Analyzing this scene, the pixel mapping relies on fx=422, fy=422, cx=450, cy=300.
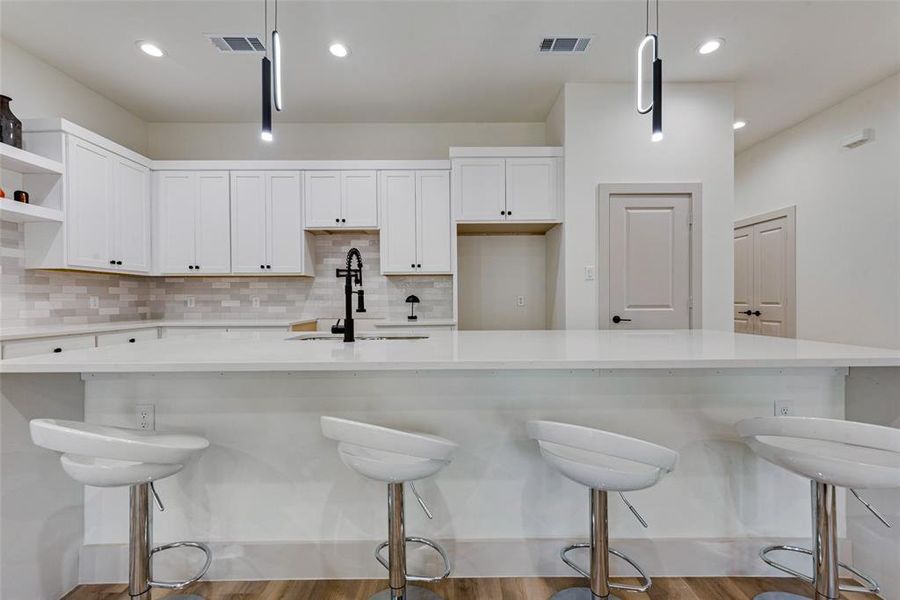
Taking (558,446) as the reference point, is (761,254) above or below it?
above

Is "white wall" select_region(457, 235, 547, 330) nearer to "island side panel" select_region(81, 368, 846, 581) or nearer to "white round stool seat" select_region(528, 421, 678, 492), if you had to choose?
"island side panel" select_region(81, 368, 846, 581)

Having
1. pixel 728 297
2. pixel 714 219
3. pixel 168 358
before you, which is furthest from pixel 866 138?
pixel 168 358

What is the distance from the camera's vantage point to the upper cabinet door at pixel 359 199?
Result: 395 cm

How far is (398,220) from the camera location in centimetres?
396

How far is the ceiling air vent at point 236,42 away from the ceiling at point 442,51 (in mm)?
59

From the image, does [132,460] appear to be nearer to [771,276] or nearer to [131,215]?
[131,215]

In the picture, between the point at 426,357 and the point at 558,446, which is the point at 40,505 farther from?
the point at 558,446

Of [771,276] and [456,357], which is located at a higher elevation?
[771,276]

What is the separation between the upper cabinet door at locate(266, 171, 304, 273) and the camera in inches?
156


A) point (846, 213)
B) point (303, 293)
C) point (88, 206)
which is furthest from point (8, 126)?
point (846, 213)

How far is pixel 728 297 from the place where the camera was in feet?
11.6

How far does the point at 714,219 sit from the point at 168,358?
3.90 m

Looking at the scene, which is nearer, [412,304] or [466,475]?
[466,475]

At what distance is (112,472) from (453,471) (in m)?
1.15
